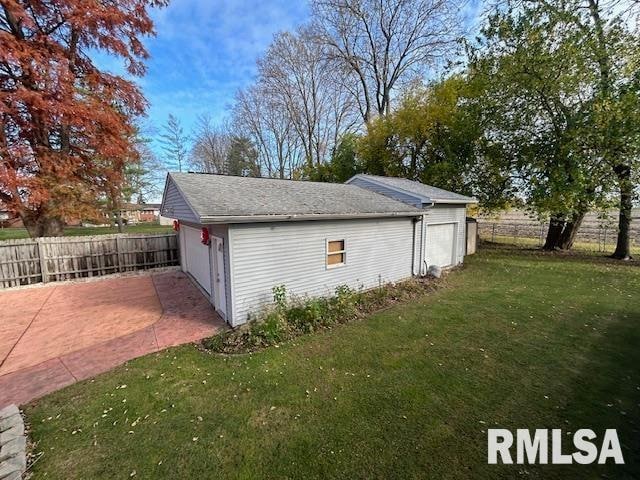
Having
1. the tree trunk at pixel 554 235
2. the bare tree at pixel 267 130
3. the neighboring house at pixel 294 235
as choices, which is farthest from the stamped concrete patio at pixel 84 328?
the bare tree at pixel 267 130

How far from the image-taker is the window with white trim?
25.9ft

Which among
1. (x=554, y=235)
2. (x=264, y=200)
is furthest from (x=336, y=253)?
(x=554, y=235)

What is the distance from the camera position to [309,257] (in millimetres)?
7375

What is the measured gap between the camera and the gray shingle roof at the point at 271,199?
609 cm

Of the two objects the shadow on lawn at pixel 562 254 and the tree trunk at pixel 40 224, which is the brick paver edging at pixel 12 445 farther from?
the shadow on lawn at pixel 562 254

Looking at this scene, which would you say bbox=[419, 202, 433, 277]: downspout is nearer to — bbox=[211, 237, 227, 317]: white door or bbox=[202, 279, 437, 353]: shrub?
bbox=[202, 279, 437, 353]: shrub

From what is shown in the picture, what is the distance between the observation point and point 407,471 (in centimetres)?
285

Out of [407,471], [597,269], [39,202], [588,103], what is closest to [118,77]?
[39,202]

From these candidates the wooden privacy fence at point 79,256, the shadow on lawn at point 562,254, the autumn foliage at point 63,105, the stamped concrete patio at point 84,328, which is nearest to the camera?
the stamped concrete patio at point 84,328

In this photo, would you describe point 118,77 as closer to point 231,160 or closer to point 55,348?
point 55,348

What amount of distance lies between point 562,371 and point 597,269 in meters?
10.3

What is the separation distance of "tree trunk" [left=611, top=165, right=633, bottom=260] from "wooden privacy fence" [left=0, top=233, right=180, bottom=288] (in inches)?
783

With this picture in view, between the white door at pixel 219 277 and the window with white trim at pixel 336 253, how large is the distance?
2880 mm

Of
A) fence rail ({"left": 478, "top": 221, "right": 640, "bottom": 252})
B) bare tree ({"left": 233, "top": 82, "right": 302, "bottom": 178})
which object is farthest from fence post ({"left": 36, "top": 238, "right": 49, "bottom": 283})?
fence rail ({"left": 478, "top": 221, "right": 640, "bottom": 252})
